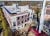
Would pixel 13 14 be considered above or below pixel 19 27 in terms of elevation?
above

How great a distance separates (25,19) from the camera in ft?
3.93

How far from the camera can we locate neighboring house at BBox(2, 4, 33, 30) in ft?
3.85

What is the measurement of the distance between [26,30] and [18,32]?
8 cm

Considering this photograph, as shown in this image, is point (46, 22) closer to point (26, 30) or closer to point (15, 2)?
point (26, 30)

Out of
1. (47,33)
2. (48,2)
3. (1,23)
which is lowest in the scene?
(47,33)

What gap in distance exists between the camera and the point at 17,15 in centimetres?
118

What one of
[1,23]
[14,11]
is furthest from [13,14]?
[1,23]

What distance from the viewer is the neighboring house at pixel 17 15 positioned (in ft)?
3.85

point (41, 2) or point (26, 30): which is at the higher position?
point (41, 2)

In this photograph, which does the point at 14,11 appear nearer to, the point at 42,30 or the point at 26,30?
the point at 26,30

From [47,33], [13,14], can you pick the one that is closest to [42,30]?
[47,33]

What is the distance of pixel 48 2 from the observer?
4.11 feet

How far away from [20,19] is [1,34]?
21 cm

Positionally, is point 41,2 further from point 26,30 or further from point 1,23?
point 1,23
